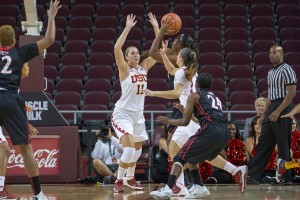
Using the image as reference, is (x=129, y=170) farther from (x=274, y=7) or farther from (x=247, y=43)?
(x=274, y=7)

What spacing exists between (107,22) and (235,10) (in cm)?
341

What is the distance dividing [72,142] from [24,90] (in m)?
1.16

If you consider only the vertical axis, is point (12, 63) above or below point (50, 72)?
above

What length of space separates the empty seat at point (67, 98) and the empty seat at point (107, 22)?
10.4 ft

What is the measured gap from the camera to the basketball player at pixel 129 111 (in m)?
8.94

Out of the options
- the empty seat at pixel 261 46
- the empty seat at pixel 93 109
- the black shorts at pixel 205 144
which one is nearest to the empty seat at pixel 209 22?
the empty seat at pixel 261 46

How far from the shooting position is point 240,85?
1527 cm

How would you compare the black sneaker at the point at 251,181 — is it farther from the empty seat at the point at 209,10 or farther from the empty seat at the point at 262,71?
the empty seat at the point at 209,10

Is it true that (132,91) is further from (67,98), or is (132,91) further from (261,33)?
(261,33)

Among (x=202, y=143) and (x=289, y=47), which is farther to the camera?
(x=289, y=47)

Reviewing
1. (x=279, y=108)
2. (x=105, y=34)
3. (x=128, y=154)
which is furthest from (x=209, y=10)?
(x=128, y=154)

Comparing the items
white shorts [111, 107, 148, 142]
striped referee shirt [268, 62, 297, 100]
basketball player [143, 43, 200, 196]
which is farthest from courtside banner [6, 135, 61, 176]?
striped referee shirt [268, 62, 297, 100]

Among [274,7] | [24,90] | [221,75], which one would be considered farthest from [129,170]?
[274,7]

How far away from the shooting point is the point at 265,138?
31.7 feet
